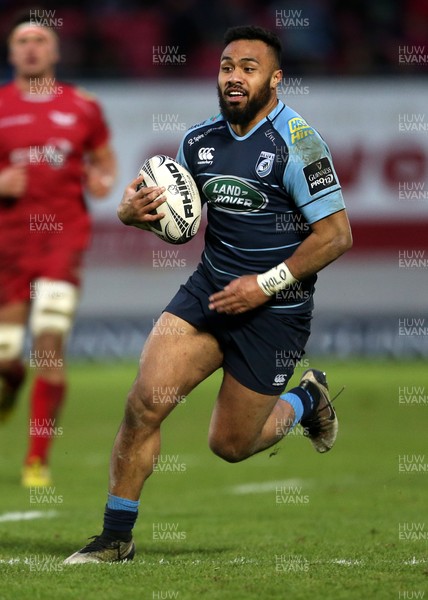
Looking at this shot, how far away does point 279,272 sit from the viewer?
599cm

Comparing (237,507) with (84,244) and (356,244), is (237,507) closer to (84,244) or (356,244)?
(84,244)

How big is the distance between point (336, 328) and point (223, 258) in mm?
10769

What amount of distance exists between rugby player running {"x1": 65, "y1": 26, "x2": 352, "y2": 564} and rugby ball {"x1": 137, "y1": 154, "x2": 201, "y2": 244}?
70mm

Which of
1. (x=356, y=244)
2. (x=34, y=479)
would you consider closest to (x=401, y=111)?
(x=356, y=244)

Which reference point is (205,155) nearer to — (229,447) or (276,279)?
(276,279)

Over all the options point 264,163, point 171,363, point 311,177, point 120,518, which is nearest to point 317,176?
point 311,177

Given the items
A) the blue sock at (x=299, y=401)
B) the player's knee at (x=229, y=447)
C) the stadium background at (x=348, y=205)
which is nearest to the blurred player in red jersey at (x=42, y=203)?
the blue sock at (x=299, y=401)

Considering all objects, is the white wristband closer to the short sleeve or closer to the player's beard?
the short sleeve

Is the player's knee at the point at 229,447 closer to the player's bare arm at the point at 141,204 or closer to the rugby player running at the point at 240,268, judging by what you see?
the rugby player running at the point at 240,268

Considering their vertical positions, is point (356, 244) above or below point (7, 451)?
above

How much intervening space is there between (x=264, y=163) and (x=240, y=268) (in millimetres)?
537

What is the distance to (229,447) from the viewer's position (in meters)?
6.38

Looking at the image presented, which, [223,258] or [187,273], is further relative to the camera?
[187,273]

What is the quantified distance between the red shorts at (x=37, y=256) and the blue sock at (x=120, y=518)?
3.53 metres
